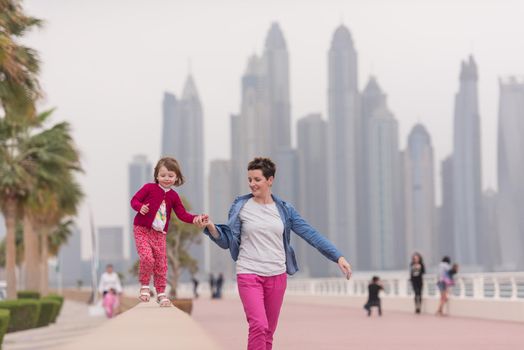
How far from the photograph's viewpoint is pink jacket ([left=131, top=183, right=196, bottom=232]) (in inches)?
349

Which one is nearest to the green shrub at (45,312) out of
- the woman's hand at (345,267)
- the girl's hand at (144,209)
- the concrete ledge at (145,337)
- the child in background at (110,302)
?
the child in background at (110,302)

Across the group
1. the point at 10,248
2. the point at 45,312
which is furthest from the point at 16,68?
the point at 10,248

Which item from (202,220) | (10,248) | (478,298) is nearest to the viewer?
(202,220)

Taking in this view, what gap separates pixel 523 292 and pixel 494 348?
10.2 meters

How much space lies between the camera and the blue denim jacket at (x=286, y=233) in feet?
26.5

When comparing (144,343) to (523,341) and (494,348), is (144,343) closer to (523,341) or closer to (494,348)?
(494,348)

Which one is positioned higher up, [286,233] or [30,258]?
[30,258]

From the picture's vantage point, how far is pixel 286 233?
8.20 metres

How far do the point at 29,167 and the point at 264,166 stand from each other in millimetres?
30869

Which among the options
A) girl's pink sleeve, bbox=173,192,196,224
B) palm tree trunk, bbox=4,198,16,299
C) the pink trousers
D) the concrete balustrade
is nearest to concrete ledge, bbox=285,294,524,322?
the concrete balustrade

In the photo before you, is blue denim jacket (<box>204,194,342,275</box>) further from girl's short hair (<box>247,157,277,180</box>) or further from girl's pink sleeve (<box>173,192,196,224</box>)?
girl's pink sleeve (<box>173,192,196,224</box>)

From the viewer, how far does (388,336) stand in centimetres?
1966

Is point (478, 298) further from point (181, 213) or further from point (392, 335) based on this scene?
point (181, 213)

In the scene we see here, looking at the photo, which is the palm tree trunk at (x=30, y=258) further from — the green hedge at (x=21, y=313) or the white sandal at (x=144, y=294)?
the white sandal at (x=144, y=294)
